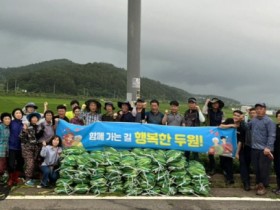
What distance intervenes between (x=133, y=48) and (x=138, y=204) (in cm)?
462

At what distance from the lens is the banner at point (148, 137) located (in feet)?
28.4

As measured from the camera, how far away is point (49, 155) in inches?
315

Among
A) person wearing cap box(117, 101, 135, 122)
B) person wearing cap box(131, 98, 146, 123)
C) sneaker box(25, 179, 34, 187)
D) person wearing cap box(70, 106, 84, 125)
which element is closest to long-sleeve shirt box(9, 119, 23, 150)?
sneaker box(25, 179, 34, 187)

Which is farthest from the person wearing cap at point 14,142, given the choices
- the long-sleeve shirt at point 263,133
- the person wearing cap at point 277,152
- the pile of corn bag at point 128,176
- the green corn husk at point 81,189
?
the person wearing cap at point 277,152

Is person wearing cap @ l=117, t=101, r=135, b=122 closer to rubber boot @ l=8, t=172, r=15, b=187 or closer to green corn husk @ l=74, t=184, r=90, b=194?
green corn husk @ l=74, t=184, r=90, b=194

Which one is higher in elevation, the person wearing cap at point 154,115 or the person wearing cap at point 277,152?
the person wearing cap at point 154,115

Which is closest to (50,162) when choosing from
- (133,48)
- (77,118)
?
(77,118)

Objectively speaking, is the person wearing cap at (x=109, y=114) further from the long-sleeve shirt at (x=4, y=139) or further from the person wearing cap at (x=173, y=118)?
the long-sleeve shirt at (x=4, y=139)

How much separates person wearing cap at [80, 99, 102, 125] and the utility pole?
128 centimetres

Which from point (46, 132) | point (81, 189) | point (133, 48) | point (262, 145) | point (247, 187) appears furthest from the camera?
point (133, 48)

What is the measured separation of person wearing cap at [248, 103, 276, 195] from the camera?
26.2 ft

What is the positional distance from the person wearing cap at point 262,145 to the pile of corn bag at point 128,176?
1263mm

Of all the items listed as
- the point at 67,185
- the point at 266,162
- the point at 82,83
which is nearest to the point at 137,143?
the point at 67,185

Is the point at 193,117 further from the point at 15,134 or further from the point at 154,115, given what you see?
the point at 15,134
